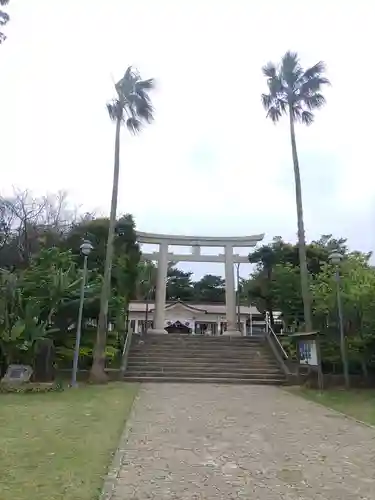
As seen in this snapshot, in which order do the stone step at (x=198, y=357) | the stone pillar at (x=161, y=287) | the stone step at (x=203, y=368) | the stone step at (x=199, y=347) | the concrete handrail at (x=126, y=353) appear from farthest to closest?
the stone pillar at (x=161, y=287) → the stone step at (x=199, y=347) → the stone step at (x=198, y=357) → the stone step at (x=203, y=368) → the concrete handrail at (x=126, y=353)

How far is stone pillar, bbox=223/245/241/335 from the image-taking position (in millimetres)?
24656

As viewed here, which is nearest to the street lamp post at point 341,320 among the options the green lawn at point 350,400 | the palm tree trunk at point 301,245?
the green lawn at point 350,400

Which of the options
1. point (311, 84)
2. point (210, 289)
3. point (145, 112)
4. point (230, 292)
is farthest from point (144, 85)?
point (210, 289)

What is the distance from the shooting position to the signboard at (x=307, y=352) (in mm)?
14297

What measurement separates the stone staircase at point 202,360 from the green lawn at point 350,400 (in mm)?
2860

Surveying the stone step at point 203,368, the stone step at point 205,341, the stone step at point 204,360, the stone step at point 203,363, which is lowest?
the stone step at point 203,368

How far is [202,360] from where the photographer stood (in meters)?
18.3

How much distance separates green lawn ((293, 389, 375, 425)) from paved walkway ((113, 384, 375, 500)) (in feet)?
1.60

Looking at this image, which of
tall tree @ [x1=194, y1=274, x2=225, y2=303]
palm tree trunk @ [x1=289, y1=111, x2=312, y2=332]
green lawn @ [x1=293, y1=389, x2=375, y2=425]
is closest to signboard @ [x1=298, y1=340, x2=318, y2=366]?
palm tree trunk @ [x1=289, y1=111, x2=312, y2=332]

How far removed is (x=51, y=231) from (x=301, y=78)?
1460 cm

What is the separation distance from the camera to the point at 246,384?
606 inches

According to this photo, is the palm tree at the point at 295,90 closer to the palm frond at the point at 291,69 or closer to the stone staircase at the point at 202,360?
the palm frond at the point at 291,69

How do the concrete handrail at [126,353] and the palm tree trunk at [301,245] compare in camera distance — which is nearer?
the palm tree trunk at [301,245]

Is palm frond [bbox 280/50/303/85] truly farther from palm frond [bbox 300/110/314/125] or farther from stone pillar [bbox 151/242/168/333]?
stone pillar [bbox 151/242/168/333]
